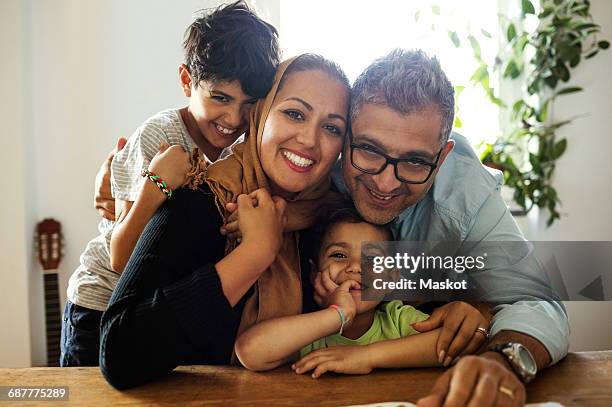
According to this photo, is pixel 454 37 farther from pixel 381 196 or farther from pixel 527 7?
pixel 381 196

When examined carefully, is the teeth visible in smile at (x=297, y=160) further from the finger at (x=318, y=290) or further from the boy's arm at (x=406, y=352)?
the boy's arm at (x=406, y=352)

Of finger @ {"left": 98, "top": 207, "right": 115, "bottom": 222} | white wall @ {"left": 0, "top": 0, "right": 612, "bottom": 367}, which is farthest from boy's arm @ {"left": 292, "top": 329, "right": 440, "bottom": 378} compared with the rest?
white wall @ {"left": 0, "top": 0, "right": 612, "bottom": 367}

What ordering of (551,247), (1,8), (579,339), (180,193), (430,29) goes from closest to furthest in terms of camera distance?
(180,193), (551,247), (579,339), (430,29), (1,8)

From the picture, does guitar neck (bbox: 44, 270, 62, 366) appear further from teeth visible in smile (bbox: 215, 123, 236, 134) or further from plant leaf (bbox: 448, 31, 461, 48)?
plant leaf (bbox: 448, 31, 461, 48)

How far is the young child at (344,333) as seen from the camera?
0.97m

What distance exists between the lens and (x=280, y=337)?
3.18ft

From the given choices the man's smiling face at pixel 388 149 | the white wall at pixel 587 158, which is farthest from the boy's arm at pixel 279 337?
the white wall at pixel 587 158

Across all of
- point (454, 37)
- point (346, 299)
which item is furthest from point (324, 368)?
point (454, 37)

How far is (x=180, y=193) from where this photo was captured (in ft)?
3.28

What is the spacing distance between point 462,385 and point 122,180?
0.78 meters

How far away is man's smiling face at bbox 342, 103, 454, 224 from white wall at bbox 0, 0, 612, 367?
4.31 ft

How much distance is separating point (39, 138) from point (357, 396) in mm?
2100

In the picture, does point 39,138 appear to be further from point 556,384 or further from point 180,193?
point 556,384

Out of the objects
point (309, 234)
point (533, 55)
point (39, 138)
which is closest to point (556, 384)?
point (309, 234)
